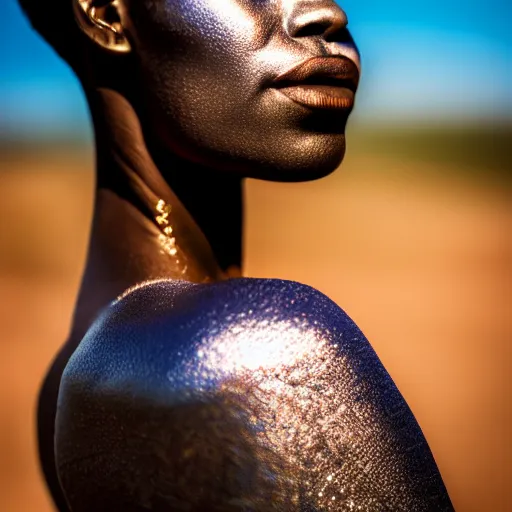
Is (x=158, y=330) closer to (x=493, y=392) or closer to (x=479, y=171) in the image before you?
(x=493, y=392)

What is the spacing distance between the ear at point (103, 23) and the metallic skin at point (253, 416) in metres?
0.43

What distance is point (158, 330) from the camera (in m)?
1.32

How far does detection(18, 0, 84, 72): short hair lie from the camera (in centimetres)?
164

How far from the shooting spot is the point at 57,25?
166 centimetres

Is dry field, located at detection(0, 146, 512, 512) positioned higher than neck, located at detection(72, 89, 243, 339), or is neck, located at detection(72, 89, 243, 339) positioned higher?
neck, located at detection(72, 89, 243, 339)

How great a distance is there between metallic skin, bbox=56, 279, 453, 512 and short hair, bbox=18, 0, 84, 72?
1.67 feet

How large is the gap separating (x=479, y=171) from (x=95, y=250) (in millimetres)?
19160

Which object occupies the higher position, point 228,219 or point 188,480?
point 228,219

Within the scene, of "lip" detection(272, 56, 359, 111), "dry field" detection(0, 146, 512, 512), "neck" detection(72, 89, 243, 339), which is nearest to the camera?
"lip" detection(272, 56, 359, 111)

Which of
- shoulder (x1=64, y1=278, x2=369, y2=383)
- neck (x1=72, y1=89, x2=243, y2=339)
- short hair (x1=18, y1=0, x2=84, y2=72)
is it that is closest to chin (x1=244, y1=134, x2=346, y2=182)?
neck (x1=72, y1=89, x2=243, y2=339)

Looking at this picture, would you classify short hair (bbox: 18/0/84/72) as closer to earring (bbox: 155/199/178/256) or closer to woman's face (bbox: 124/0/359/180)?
woman's face (bbox: 124/0/359/180)

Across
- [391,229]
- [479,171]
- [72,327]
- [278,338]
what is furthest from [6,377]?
[479,171]

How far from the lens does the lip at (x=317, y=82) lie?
1.49 meters

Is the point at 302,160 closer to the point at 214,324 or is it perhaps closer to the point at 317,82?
the point at 317,82
